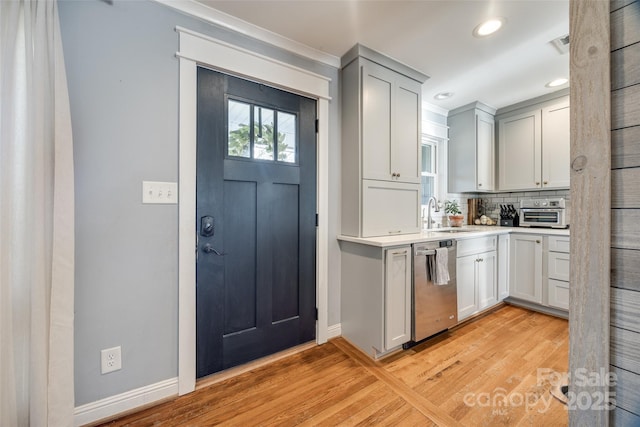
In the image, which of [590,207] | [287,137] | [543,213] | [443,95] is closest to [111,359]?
[287,137]

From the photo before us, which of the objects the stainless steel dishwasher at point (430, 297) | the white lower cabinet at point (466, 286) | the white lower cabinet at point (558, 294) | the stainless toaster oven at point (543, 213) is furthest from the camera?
the stainless toaster oven at point (543, 213)

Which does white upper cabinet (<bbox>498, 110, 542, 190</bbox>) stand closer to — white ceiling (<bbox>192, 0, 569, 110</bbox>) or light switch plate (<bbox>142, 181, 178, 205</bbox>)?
white ceiling (<bbox>192, 0, 569, 110</bbox>)

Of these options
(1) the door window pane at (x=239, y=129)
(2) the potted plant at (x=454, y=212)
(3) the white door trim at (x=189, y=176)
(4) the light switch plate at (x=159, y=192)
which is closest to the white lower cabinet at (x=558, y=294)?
(2) the potted plant at (x=454, y=212)

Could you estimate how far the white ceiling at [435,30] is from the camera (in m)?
1.70

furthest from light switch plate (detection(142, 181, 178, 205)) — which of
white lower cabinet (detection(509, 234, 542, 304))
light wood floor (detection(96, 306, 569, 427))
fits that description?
white lower cabinet (detection(509, 234, 542, 304))

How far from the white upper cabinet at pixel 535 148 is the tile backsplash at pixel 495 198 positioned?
24 cm

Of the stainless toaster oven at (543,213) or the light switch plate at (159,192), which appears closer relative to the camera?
the light switch plate at (159,192)

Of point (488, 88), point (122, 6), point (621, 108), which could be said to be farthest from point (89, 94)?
point (488, 88)

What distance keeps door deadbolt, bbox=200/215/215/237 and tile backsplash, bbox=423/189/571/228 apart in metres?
2.58

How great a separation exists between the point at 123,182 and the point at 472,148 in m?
3.71

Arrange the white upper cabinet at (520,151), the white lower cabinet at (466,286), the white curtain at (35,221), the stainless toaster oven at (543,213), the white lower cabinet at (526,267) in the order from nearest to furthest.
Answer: the white curtain at (35,221) < the white lower cabinet at (466,286) < the white lower cabinet at (526,267) < the stainless toaster oven at (543,213) < the white upper cabinet at (520,151)

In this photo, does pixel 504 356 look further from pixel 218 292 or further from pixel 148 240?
pixel 148 240

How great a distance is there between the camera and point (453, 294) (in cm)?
234

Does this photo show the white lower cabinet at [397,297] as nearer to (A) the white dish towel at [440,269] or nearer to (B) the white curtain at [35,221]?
(A) the white dish towel at [440,269]
